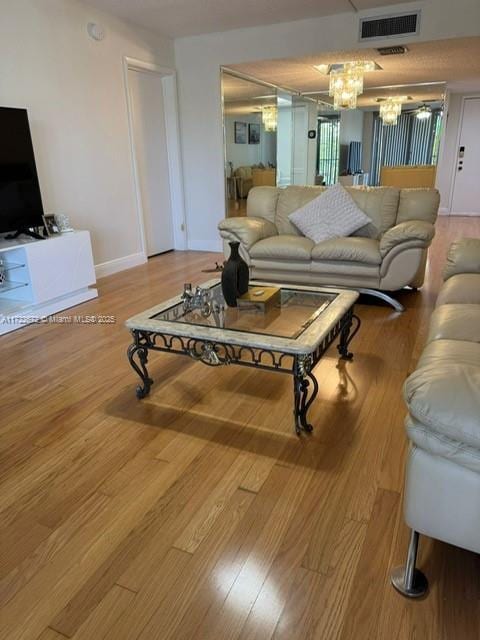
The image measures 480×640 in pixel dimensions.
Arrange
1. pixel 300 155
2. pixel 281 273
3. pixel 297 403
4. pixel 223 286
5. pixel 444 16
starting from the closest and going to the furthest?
1. pixel 297 403
2. pixel 223 286
3. pixel 281 273
4. pixel 444 16
5. pixel 300 155

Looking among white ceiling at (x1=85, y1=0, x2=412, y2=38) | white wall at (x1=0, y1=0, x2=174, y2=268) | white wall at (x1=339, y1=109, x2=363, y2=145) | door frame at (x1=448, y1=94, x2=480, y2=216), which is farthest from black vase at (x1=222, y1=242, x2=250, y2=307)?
door frame at (x1=448, y1=94, x2=480, y2=216)

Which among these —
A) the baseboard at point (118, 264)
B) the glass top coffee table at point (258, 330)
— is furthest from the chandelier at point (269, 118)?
the glass top coffee table at point (258, 330)

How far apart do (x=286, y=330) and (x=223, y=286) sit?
1.69 feet

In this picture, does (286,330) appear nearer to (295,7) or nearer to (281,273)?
(281,273)

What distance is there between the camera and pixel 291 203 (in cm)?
423

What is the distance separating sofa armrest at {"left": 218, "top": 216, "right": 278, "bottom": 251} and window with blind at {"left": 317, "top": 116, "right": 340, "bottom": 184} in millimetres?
5047

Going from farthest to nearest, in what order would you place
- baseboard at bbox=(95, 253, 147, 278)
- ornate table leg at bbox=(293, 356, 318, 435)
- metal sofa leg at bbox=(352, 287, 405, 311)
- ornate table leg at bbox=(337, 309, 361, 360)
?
baseboard at bbox=(95, 253, 147, 278) < metal sofa leg at bbox=(352, 287, 405, 311) < ornate table leg at bbox=(337, 309, 361, 360) < ornate table leg at bbox=(293, 356, 318, 435)

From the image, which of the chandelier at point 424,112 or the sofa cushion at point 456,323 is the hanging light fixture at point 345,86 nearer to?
the chandelier at point 424,112

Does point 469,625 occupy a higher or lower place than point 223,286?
lower

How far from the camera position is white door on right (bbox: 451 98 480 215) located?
873cm

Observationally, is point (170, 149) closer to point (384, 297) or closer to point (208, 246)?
point (208, 246)

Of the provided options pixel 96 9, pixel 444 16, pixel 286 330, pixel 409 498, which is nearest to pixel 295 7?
pixel 444 16

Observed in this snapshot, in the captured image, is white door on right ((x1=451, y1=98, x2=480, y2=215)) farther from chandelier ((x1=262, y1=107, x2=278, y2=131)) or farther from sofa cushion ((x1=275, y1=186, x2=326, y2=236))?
sofa cushion ((x1=275, y1=186, x2=326, y2=236))

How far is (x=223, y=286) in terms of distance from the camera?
2414mm
